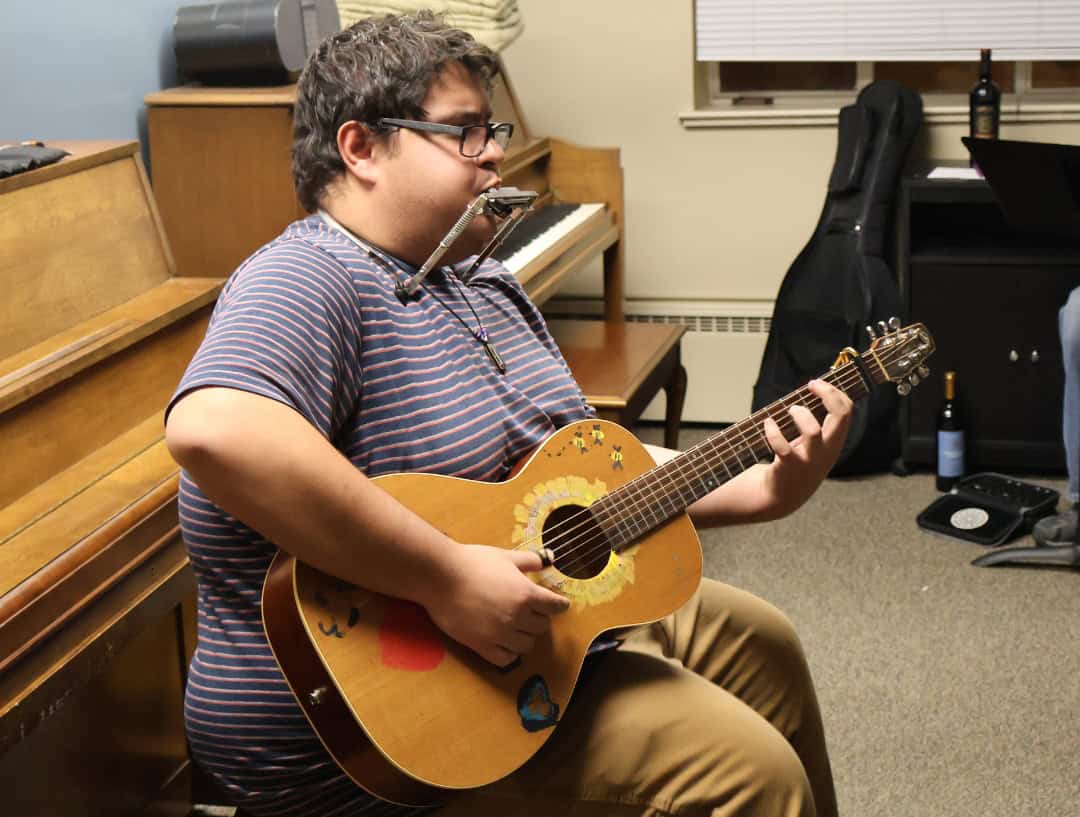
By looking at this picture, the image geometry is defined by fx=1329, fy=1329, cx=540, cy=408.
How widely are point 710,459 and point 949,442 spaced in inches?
85.2

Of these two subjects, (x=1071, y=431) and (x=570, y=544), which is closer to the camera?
(x=570, y=544)

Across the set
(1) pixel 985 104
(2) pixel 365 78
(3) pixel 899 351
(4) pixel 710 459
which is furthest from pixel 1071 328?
(2) pixel 365 78

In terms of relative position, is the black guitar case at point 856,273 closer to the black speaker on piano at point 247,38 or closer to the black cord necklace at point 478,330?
the black speaker on piano at point 247,38

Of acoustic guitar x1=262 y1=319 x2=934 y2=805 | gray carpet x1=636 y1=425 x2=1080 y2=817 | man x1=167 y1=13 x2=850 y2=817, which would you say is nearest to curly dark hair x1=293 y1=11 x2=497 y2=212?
man x1=167 y1=13 x2=850 y2=817

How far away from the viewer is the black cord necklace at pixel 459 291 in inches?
57.4

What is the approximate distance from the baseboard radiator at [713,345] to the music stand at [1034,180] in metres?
1.16

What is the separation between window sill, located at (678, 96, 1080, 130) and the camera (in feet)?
12.2

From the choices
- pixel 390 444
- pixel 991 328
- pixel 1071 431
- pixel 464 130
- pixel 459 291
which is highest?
pixel 464 130

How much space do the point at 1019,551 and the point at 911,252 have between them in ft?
3.08

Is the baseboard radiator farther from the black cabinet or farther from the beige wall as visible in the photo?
the black cabinet

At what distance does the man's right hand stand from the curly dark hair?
0.48m

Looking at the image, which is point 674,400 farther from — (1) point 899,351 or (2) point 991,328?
(1) point 899,351

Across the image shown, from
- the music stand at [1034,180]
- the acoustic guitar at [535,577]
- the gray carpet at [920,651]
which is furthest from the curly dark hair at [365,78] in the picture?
the music stand at [1034,180]

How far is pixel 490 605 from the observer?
4.34 feet
